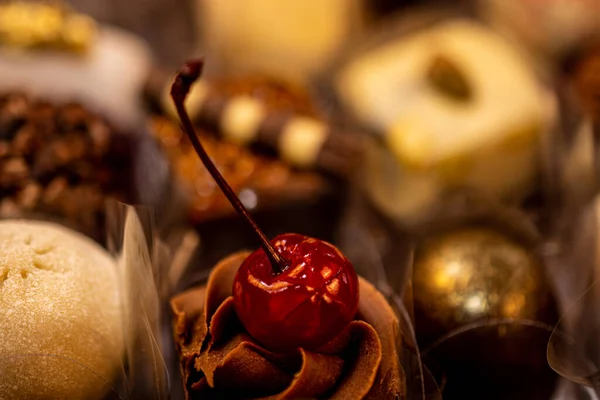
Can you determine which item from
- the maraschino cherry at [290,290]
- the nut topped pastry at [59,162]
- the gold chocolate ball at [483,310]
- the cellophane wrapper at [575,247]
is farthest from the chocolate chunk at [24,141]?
the cellophane wrapper at [575,247]

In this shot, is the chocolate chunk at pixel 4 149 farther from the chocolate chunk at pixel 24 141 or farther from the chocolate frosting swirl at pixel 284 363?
the chocolate frosting swirl at pixel 284 363

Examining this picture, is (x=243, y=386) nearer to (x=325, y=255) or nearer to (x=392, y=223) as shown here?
(x=325, y=255)

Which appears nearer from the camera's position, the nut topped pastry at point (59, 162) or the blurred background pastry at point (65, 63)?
the nut topped pastry at point (59, 162)

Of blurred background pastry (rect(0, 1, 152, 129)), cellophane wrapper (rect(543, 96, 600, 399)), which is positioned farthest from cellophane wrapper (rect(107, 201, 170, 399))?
blurred background pastry (rect(0, 1, 152, 129))

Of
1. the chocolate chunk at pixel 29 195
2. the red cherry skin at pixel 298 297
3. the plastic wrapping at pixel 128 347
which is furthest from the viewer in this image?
the chocolate chunk at pixel 29 195

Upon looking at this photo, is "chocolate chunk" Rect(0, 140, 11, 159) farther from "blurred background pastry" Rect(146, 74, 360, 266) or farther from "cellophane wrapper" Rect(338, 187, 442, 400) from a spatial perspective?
"cellophane wrapper" Rect(338, 187, 442, 400)

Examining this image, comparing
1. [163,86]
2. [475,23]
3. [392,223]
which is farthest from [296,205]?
[475,23]

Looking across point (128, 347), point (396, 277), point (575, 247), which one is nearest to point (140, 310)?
point (128, 347)
